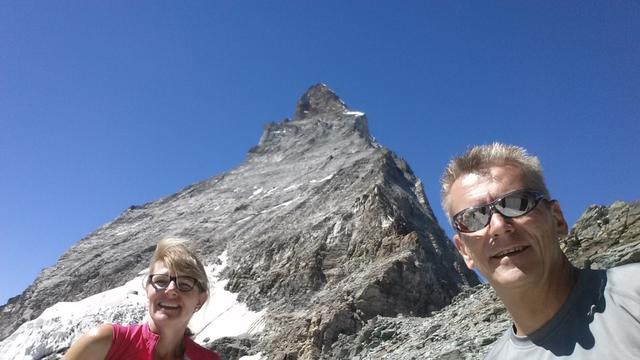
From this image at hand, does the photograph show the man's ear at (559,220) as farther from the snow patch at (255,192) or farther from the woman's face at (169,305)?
the snow patch at (255,192)

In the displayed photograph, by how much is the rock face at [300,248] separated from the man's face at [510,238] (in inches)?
1178

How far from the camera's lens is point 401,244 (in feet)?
141

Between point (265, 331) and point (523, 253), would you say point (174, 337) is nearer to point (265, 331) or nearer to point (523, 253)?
point (523, 253)

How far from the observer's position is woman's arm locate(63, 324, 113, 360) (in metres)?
3.33

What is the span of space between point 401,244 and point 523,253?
40.9 m

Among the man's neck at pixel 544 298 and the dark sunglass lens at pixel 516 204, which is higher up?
the dark sunglass lens at pixel 516 204

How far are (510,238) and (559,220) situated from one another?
39 cm

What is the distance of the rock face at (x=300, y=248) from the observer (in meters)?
37.2

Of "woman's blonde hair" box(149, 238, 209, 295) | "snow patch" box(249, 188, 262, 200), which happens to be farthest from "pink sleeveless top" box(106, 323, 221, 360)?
"snow patch" box(249, 188, 262, 200)

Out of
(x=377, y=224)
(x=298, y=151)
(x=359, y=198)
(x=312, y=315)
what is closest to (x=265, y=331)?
(x=312, y=315)

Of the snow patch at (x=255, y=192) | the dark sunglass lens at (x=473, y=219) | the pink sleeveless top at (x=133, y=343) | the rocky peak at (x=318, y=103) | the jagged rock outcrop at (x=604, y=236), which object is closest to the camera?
the dark sunglass lens at (x=473, y=219)

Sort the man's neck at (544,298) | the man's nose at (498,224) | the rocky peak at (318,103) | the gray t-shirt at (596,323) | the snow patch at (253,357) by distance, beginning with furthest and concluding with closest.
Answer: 1. the rocky peak at (318,103)
2. the snow patch at (253,357)
3. the man's nose at (498,224)
4. the man's neck at (544,298)
5. the gray t-shirt at (596,323)

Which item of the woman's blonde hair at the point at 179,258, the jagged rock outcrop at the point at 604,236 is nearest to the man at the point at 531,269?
the woman's blonde hair at the point at 179,258

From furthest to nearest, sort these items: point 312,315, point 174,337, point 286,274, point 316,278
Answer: point 286,274 < point 316,278 < point 312,315 < point 174,337
